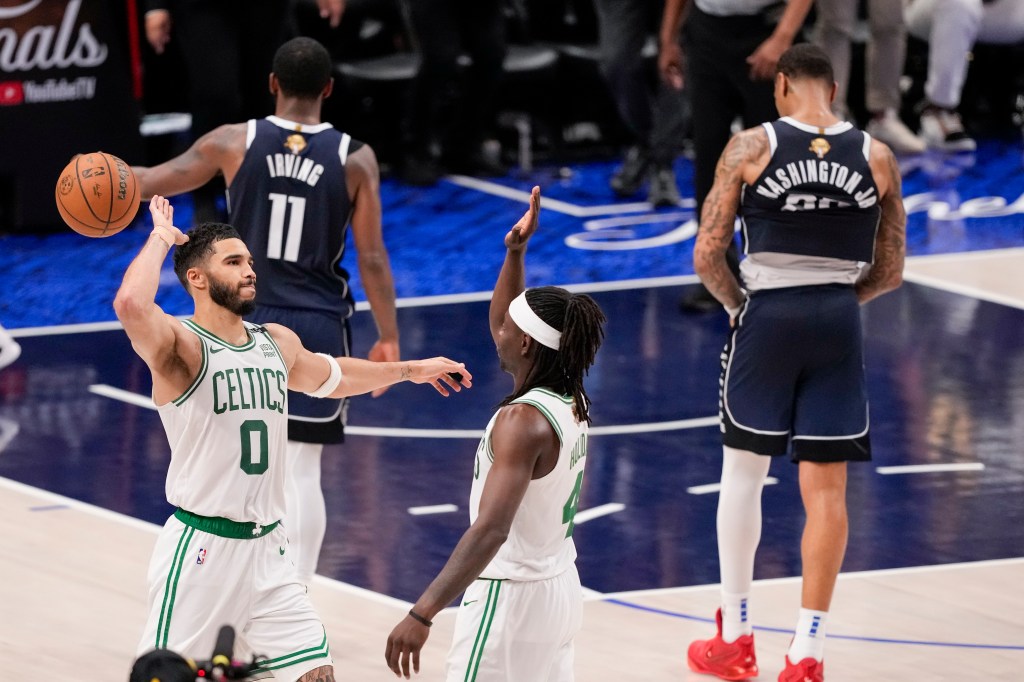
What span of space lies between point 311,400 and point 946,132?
9.61m

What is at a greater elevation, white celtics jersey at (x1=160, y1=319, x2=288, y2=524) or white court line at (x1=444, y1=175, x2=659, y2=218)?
white celtics jersey at (x1=160, y1=319, x2=288, y2=524)

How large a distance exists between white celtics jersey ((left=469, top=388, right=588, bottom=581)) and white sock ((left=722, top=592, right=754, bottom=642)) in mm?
1789

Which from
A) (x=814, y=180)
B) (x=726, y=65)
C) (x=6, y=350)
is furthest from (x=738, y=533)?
(x=6, y=350)

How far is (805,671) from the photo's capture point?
630 centimetres

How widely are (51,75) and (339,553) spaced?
6.04 m

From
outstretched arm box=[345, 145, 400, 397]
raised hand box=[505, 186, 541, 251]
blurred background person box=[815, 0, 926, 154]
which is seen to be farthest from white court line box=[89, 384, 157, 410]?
blurred background person box=[815, 0, 926, 154]

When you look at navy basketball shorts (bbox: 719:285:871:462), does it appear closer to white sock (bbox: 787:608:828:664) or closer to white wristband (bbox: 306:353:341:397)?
white sock (bbox: 787:608:828:664)

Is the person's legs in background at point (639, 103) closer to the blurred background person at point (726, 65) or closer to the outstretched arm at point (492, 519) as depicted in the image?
the blurred background person at point (726, 65)

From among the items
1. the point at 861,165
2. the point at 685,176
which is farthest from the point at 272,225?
the point at 685,176

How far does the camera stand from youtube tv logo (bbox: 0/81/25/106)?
1247 centimetres

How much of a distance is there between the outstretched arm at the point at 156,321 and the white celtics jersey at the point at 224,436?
0.05m

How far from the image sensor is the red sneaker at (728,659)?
21.3 feet

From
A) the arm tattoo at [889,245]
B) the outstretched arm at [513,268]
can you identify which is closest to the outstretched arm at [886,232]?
the arm tattoo at [889,245]

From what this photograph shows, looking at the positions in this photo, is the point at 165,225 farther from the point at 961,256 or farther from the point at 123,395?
the point at 961,256
